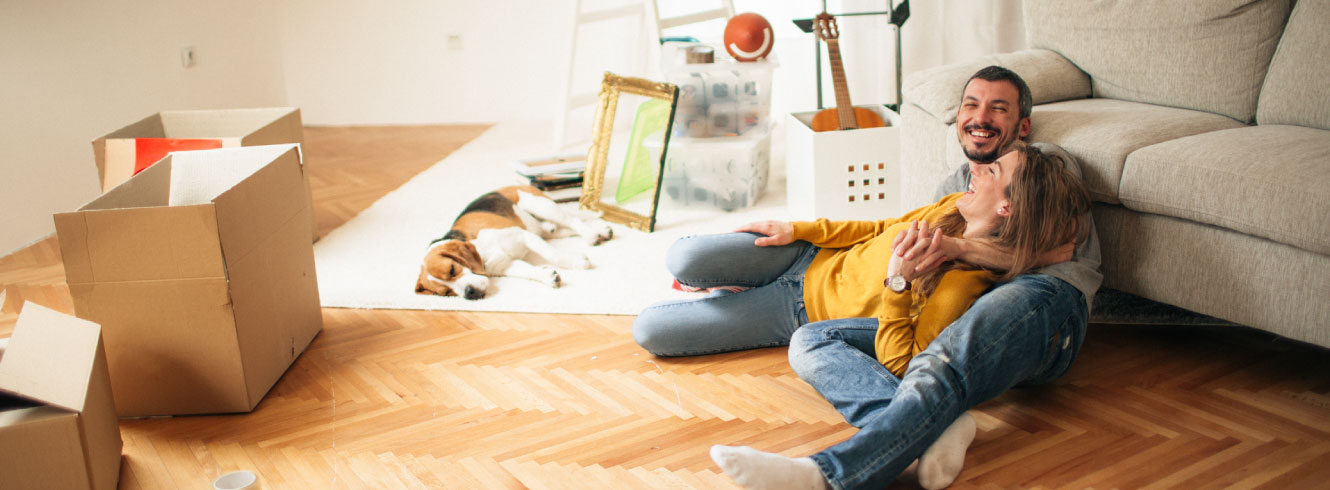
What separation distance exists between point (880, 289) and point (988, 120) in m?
0.48

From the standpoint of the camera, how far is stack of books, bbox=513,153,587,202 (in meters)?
3.77

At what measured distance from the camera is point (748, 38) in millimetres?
3512

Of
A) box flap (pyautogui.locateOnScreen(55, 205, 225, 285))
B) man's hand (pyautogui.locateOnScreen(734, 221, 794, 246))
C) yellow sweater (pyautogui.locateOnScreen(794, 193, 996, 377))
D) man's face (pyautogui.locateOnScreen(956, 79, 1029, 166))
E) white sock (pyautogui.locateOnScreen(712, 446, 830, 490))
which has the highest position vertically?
man's face (pyautogui.locateOnScreen(956, 79, 1029, 166))

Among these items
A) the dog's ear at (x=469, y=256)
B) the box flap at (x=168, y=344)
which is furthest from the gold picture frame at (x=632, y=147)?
the box flap at (x=168, y=344)

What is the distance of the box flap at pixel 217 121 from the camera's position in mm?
3102

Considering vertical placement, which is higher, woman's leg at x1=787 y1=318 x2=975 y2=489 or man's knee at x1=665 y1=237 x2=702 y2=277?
man's knee at x1=665 y1=237 x2=702 y2=277

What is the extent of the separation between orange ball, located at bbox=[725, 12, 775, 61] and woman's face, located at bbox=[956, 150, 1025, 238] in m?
1.68

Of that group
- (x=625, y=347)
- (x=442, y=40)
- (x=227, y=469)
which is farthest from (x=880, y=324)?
(x=442, y=40)

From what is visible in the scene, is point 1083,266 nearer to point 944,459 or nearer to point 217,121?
point 944,459

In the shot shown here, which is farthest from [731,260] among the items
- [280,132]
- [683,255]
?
[280,132]

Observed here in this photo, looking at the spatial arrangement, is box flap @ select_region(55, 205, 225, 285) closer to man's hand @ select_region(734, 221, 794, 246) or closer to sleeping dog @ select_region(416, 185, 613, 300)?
sleeping dog @ select_region(416, 185, 613, 300)

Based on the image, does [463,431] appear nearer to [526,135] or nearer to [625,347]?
[625,347]

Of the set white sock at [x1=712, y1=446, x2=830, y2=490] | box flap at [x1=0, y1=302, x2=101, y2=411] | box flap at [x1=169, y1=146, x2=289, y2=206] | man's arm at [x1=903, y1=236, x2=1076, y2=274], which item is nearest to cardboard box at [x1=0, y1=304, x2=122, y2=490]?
box flap at [x1=0, y1=302, x2=101, y2=411]

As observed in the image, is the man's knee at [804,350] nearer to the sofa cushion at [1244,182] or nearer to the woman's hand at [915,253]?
the woman's hand at [915,253]
